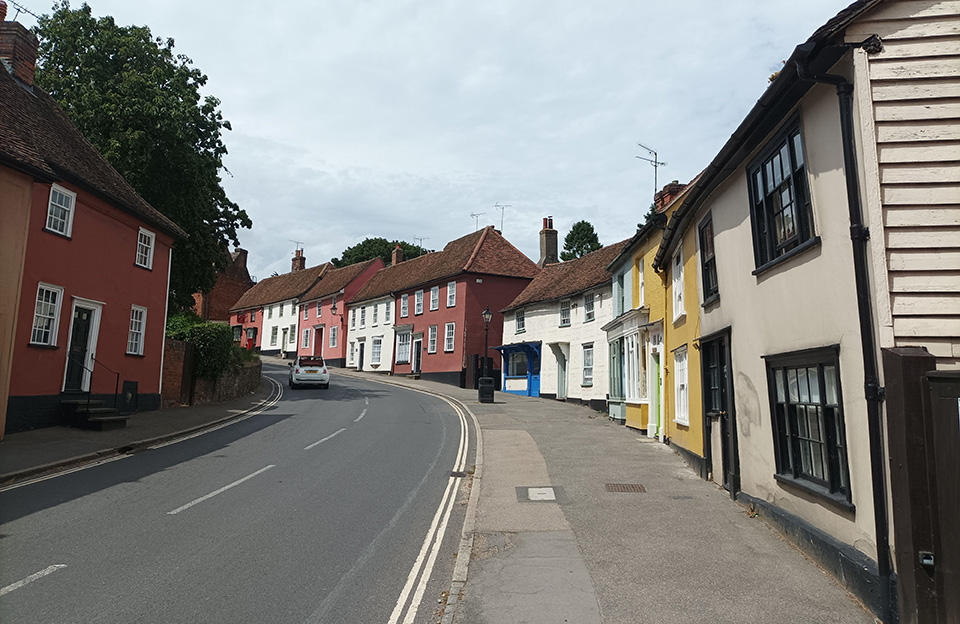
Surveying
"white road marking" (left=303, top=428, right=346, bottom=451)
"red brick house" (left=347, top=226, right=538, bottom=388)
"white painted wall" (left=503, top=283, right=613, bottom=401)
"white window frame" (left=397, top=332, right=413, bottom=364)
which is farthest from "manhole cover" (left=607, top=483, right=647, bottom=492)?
"white window frame" (left=397, top=332, right=413, bottom=364)

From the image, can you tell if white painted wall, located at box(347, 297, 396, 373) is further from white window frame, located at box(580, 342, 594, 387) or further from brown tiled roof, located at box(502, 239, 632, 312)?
white window frame, located at box(580, 342, 594, 387)

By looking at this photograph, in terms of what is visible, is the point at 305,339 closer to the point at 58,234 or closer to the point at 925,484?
the point at 58,234

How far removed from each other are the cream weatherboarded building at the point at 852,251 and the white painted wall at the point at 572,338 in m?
18.1

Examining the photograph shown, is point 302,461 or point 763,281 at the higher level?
point 763,281

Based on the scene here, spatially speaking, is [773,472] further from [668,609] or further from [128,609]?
[128,609]

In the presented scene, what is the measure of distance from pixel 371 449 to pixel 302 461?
2065 mm

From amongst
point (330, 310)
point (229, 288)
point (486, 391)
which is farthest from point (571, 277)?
point (229, 288)

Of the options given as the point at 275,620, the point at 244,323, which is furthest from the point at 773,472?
the point at 244,323

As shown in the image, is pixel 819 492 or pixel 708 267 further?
pixel 708 267

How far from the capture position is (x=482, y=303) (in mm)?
40656

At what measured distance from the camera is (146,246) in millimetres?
21188

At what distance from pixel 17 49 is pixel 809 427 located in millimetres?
22527

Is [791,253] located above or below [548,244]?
below

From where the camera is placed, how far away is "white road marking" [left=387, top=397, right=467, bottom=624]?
579cm
